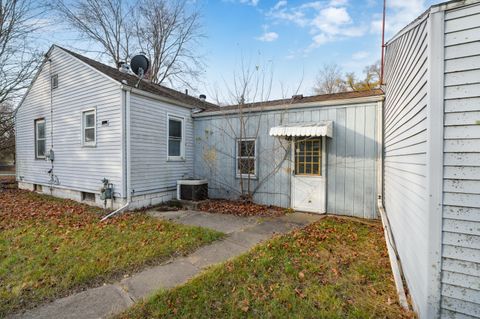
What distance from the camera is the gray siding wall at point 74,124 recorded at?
23.7 feet

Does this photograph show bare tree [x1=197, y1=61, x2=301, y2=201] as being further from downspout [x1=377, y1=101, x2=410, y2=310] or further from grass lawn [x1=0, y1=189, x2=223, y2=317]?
grass lawn [x1=0, y1=189, x2=223, y2=317]

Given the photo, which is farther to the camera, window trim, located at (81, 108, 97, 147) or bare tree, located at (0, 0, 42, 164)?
bare tree, located at (0, 0, 42, 164)

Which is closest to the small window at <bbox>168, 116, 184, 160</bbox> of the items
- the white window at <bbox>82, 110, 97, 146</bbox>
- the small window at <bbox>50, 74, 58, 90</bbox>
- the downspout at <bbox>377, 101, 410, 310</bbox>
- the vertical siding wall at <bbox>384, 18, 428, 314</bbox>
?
the white window at <bbox>82, 110, 97, 146</bbox>

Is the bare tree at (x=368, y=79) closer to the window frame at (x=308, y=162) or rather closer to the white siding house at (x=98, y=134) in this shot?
the window frame at (x=308, y=162)

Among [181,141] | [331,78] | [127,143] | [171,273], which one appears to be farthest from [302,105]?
[331,78]

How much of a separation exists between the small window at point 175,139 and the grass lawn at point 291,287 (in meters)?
5.68

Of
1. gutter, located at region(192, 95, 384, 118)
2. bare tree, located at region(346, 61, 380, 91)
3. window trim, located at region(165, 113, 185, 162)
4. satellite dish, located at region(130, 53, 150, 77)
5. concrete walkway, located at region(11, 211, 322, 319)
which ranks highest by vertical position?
bare tree, located at region(346, 61, 380, 91)

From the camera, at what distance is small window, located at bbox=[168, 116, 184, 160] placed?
28.4ft

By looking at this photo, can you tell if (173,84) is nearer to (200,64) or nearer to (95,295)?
(200,64)

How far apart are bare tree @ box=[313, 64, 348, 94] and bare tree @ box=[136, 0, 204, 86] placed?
11.8 metres

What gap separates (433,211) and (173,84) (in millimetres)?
20445

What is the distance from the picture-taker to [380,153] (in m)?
6.12

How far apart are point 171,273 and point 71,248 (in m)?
2.25

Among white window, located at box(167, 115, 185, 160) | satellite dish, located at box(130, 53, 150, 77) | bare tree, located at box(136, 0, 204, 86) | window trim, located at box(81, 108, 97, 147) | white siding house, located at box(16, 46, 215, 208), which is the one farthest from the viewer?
bare tree, located at box(136, 0, 204, 86)
